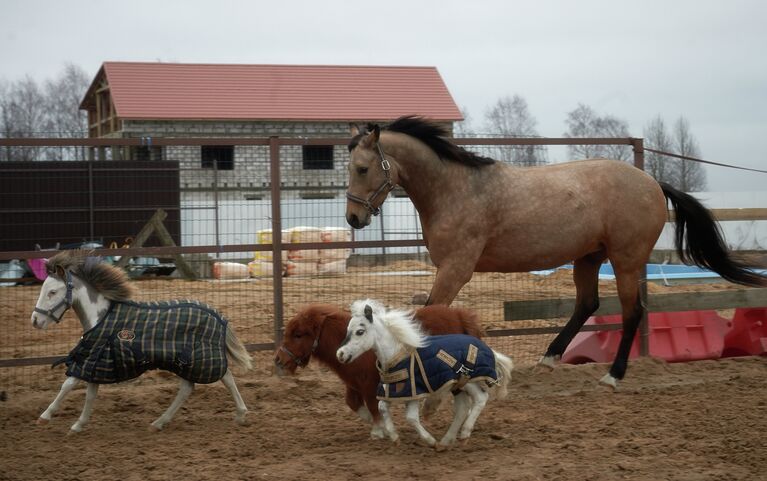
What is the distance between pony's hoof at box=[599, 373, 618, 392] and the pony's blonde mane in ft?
13.4

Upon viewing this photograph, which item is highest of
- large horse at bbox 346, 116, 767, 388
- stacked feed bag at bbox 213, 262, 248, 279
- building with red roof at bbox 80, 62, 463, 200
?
building with red roof at bbox 80, 62, 463, 200

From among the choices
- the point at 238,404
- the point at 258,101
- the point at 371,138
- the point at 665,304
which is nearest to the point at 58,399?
the point at 238,404

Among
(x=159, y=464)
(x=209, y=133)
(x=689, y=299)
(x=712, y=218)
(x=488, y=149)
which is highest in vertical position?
(x=209, y=133)

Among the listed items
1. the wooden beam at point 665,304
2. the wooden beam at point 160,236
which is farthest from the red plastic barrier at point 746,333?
the wooden beam at point 160,236

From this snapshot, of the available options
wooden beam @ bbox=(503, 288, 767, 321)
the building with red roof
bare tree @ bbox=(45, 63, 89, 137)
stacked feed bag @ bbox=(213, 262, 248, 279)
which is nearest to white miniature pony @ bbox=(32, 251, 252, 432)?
wooden beam @ bbox=(503, 288, 767, 321)

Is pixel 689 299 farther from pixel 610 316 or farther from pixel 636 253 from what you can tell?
pixel 636 253

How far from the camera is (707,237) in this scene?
8.41 meters

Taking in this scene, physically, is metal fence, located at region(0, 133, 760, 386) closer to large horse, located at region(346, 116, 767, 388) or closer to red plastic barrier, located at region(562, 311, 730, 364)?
red plastic barrier, located at region(562, 311, 730, 364)

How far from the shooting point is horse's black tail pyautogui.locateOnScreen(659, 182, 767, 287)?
837cm

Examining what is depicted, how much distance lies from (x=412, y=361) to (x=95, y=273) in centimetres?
249

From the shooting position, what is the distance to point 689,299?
9000 millimetres

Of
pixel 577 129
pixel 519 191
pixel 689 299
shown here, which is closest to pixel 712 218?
pixel 689 299

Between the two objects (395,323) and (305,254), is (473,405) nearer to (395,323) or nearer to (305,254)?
(395,323)

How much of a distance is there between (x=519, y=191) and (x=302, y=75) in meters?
26.4
